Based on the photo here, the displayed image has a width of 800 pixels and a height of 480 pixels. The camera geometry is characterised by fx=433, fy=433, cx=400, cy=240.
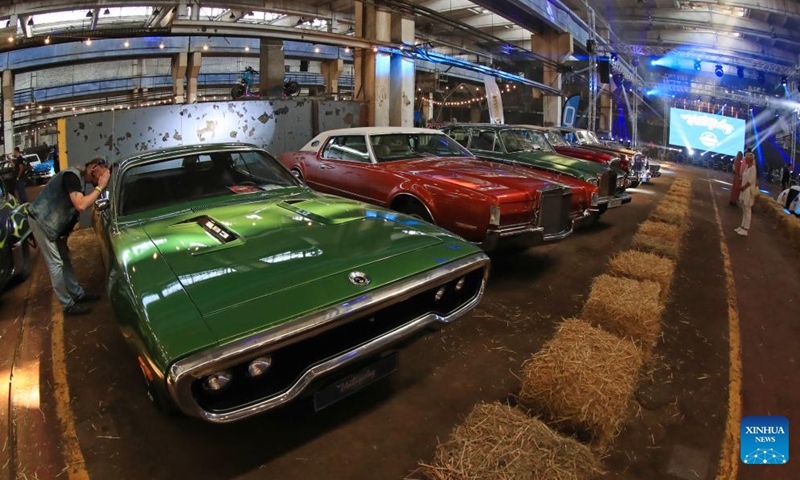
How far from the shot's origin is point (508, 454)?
Result: 6.34ft

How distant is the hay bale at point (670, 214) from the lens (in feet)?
24.9

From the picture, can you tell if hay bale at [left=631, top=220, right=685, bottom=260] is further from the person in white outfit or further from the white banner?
the white banner

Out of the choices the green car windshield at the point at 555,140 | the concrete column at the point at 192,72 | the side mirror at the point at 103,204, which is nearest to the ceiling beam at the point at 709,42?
the green car windshield at the point at 555,140

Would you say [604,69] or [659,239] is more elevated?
[604,69]

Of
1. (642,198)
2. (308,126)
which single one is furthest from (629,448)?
(642,198)

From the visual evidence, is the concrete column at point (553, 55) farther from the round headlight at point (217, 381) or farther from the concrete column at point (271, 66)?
the round headlight at point (217, 381)

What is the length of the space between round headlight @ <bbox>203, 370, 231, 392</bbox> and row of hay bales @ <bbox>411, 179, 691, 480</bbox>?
955 millimetres

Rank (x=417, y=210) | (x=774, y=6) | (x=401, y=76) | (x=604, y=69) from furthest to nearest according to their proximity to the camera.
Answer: (x=604, y=69)
(x=774, y=6)
(x=401, y=76)
(x=417, y=210)

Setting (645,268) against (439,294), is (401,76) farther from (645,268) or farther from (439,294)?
(439,294)

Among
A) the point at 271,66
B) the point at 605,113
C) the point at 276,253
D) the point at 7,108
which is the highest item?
the point at 605,113

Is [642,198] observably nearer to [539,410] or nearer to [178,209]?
[539,410]

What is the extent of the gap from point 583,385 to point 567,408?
0.16 meters

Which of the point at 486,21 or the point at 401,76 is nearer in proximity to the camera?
the point at 401,76

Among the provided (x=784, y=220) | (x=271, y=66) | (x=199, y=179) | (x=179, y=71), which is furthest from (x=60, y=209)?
(x=179, y=71)
